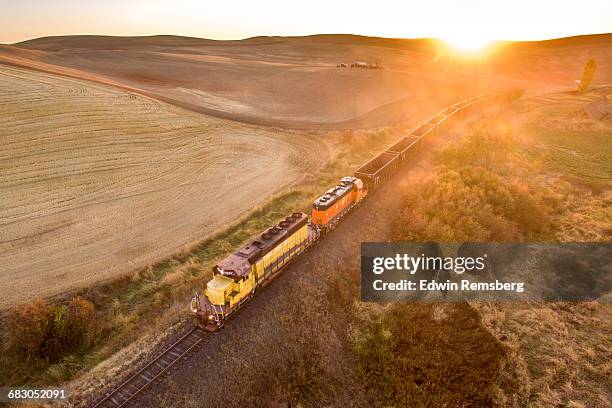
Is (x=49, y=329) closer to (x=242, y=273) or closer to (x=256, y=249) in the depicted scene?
(x=242, y=273)

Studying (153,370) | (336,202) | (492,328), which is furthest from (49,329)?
(492,328)

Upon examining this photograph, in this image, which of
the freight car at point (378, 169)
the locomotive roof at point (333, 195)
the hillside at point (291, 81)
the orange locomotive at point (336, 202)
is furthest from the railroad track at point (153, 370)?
the hillside at point (291, 81)

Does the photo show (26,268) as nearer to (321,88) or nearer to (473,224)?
(473,224)

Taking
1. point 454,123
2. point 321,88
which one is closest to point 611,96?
point 454,123

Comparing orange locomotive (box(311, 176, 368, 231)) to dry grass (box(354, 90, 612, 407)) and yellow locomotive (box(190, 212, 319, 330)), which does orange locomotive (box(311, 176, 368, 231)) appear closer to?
yellow locomotive (box(190, 212, 319, 330))

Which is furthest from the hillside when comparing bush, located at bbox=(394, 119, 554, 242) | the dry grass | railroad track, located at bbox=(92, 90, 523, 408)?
railroad track, located at bbox=(92, 90, 523, 408)

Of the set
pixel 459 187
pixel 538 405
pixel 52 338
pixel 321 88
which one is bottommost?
pixel 538 405
